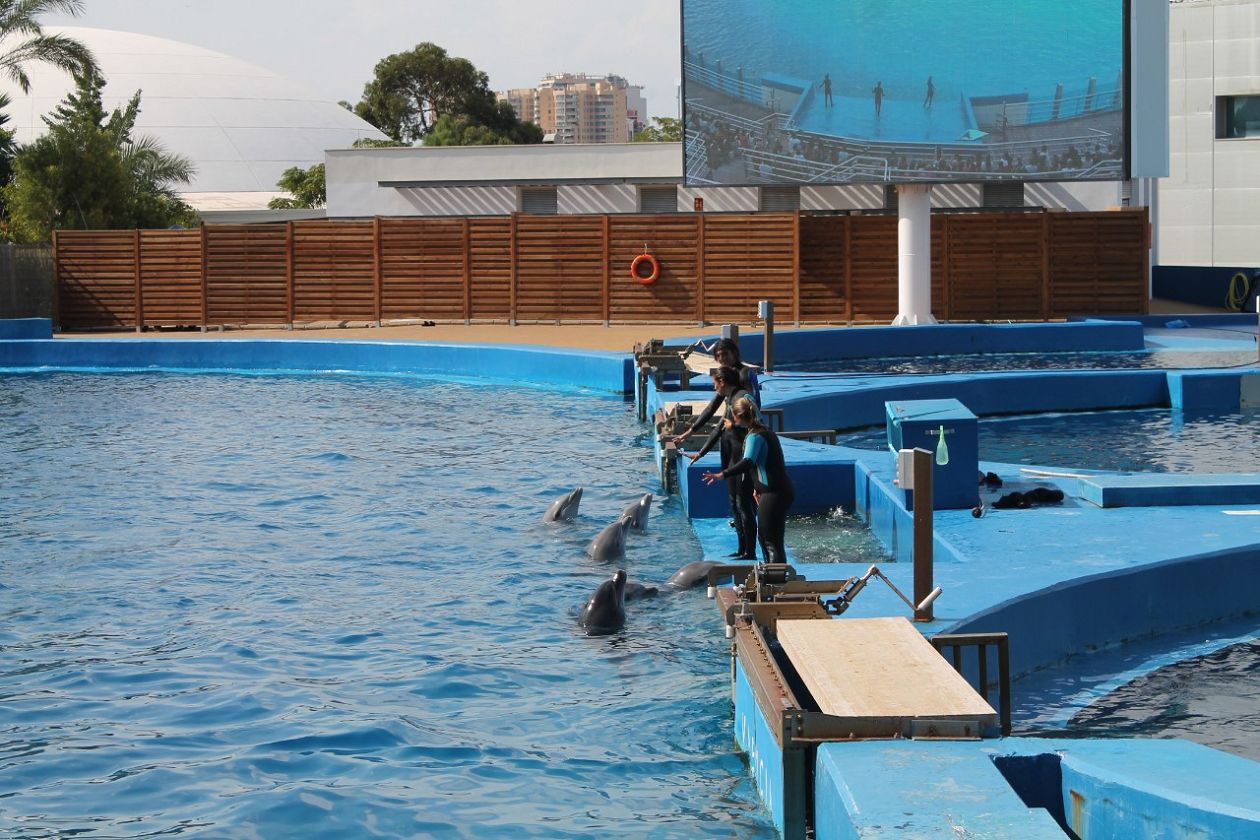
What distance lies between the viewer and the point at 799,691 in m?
6.58

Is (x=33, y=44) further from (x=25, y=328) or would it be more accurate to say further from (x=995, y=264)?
(x=995, y=264)

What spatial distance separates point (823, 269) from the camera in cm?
2912

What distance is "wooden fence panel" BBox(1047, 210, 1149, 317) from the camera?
29.1 m

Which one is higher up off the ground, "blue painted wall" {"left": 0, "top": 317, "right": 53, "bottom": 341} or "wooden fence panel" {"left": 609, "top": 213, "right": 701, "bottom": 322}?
"wooden fence panel" {"left": 609, "top": 213, "right": 701, "bottom": 322}

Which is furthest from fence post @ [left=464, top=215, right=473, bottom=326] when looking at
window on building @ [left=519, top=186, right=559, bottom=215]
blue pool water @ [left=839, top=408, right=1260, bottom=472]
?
blue pool water @ [left=839, top=408, right=1260, bottom=472]

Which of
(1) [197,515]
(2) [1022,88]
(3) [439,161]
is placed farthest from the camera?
(3) [439,161]

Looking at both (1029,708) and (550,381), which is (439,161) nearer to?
(550,381)

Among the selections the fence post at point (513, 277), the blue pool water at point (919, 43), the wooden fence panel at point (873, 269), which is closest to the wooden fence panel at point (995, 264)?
the wooden fence panel at point (873, 269)

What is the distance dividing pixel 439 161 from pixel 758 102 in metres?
12.2

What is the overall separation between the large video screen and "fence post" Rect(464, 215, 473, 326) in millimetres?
4466

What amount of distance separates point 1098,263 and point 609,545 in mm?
20414

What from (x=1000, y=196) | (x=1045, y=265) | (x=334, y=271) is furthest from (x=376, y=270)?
(x=1000, y=196)

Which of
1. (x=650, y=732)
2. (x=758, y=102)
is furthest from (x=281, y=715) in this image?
(x=758, y=102)

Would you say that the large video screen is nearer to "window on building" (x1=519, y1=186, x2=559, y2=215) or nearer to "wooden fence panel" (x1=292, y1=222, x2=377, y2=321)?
"wooden fence panel" (x1=292, y1=222, x2=377, y2=321)
